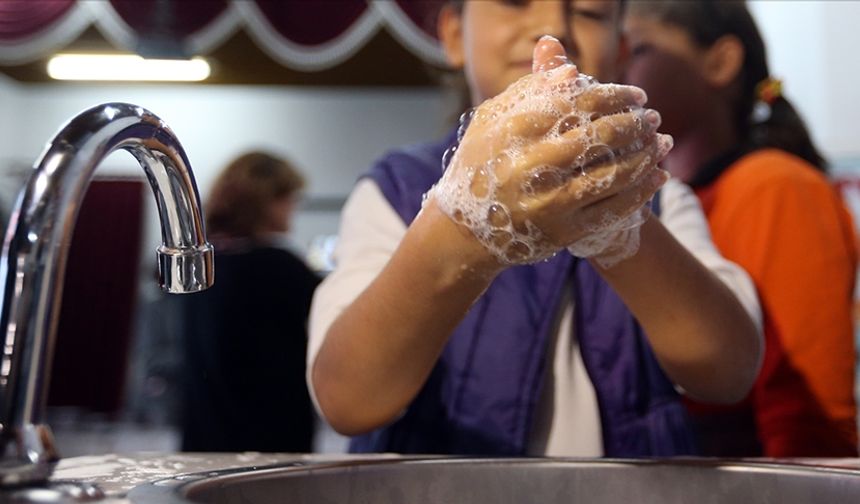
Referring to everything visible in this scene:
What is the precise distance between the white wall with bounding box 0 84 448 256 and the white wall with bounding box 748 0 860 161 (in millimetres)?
3554

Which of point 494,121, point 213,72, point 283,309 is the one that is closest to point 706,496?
point 494,121

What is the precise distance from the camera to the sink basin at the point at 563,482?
50cm

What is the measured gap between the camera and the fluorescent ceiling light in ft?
16.2

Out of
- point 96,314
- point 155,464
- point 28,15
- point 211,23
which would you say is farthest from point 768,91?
point 96,314

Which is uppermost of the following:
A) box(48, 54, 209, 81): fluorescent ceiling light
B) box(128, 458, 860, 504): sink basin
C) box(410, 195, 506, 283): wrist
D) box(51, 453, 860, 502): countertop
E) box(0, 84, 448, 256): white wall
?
box(48, 54, 209, 81): fluorescent ceiling light

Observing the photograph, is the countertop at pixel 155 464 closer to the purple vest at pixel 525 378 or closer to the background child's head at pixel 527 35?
the purple vest at pixel 525 378

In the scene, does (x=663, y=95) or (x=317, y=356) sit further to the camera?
(x=663, y=95)

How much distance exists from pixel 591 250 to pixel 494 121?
0.34 ft

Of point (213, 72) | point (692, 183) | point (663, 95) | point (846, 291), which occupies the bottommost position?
point (846, 291)

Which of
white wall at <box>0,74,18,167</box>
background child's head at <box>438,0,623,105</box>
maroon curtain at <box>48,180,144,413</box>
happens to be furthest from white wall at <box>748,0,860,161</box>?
white wall at <box>0,74,18,167</box>

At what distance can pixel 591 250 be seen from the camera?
51 centimetres

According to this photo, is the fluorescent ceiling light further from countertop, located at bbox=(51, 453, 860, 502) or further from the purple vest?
countertop, located at bbox=(51, 453, 860, 502)

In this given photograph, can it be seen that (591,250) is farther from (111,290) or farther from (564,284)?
(111,290)

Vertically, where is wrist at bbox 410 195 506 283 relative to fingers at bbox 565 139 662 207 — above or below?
below
